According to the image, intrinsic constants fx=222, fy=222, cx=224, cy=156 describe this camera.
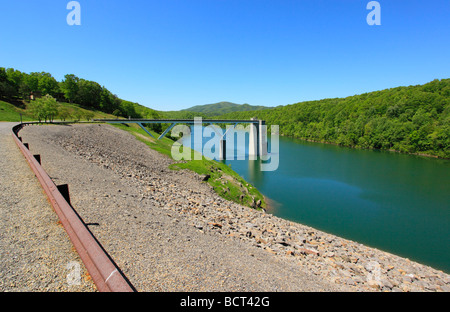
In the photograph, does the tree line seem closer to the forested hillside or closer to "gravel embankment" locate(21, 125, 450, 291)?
"gravel embankment" locate(21, 125, 450, 291)

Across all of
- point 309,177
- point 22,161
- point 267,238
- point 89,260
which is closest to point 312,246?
point 267,238

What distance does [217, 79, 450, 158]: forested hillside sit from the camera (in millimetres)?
53188

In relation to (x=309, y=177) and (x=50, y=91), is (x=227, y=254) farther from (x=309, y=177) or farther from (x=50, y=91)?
(x=50, y=91)

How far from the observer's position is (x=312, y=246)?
41.1 feet

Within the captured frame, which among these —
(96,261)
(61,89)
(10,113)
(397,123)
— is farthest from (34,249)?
(61,89)

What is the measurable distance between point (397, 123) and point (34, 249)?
76098mm

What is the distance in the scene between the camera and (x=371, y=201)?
79.4ft

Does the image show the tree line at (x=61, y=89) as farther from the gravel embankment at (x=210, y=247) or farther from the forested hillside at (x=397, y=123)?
the forested hillside at (x=397, y=123)

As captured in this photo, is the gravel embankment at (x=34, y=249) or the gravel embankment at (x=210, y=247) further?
the gravel embankment at (x=210, y=247)

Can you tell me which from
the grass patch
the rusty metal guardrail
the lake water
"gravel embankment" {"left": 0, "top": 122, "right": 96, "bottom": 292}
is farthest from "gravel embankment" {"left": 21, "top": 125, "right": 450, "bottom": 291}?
the grass patch

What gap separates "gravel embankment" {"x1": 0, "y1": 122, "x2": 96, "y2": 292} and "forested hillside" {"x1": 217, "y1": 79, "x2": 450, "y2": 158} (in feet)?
224

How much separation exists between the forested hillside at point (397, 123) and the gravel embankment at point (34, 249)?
Answer: 6819 cm

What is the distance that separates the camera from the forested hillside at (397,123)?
174 ft

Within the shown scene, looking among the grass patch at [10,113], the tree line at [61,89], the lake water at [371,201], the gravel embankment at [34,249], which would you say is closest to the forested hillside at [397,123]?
the lake water at [371,201]
